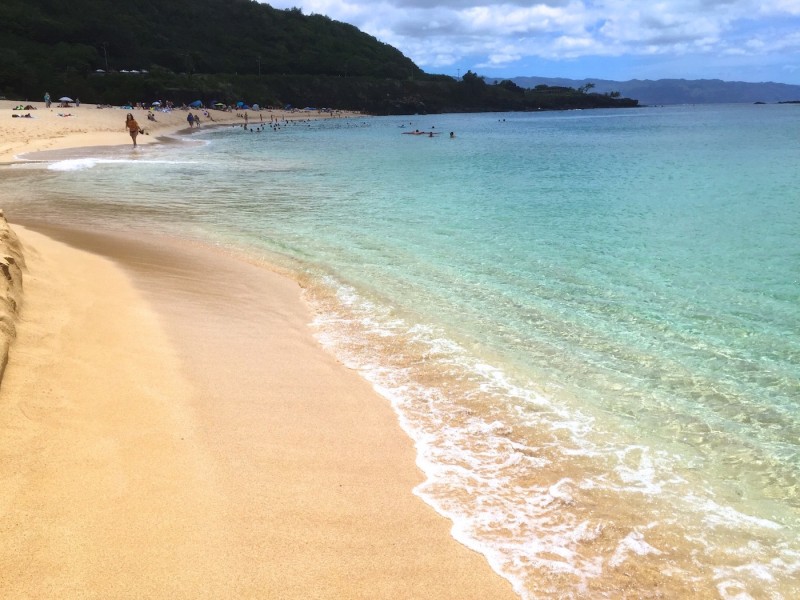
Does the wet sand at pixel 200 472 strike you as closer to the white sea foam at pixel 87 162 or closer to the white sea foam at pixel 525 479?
the white sea foam at pixel 525 479

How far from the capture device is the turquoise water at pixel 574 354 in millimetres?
3676

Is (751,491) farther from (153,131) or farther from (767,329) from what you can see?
(153,131)

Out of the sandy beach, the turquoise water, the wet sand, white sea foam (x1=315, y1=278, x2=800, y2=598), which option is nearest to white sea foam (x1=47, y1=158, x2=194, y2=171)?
the turquoise water

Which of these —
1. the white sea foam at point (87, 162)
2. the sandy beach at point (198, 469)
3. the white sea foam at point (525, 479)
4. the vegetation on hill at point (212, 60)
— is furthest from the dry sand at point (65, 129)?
the vegetation on hill at point (212, 60)

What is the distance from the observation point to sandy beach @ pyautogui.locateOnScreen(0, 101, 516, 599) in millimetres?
3115

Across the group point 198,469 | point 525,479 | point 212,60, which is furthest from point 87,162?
point 212,60

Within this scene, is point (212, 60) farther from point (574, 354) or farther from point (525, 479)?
point (525, 479)

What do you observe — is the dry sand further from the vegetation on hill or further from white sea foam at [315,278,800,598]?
the vegetation on hill

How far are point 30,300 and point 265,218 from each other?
29.3ft

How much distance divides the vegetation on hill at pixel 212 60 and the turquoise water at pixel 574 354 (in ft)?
287

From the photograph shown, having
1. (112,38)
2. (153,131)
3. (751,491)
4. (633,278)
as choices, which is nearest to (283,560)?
(751,491)

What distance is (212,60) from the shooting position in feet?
438

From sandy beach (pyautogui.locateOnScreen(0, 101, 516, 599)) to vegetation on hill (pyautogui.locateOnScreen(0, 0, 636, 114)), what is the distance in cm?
9424

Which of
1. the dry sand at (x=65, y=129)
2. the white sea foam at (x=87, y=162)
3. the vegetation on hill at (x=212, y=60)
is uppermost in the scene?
the vegetation on hill at (x=212, y=60)
